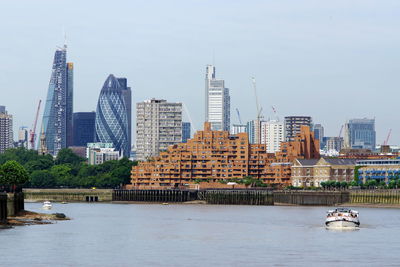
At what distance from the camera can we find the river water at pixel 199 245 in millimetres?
122956

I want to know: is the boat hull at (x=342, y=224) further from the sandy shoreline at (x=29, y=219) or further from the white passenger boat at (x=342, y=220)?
the sandy shoreline at (x=29, y=219)

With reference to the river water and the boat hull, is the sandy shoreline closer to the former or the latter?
the river water

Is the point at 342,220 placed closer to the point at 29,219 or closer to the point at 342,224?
the point at 342,224

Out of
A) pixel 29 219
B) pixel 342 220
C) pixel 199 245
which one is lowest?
pixel 199 245

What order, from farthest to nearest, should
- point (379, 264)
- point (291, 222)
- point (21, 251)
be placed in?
point (291, 222)
point (21, 251)
point (379, 264)

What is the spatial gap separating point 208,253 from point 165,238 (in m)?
23.5

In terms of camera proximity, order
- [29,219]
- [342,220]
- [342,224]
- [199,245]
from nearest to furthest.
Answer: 1. [199,245]
2. [342,224]
3. [342,220]
4. [29,219]

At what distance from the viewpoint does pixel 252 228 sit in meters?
177

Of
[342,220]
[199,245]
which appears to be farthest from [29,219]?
[342,220]

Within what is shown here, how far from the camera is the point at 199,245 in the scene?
142000 millimetres

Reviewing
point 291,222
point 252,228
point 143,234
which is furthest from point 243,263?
point 291,222

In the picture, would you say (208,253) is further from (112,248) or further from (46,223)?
(46,223)

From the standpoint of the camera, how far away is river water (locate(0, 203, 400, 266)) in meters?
123

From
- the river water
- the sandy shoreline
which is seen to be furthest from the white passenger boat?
the sandy shoreline
